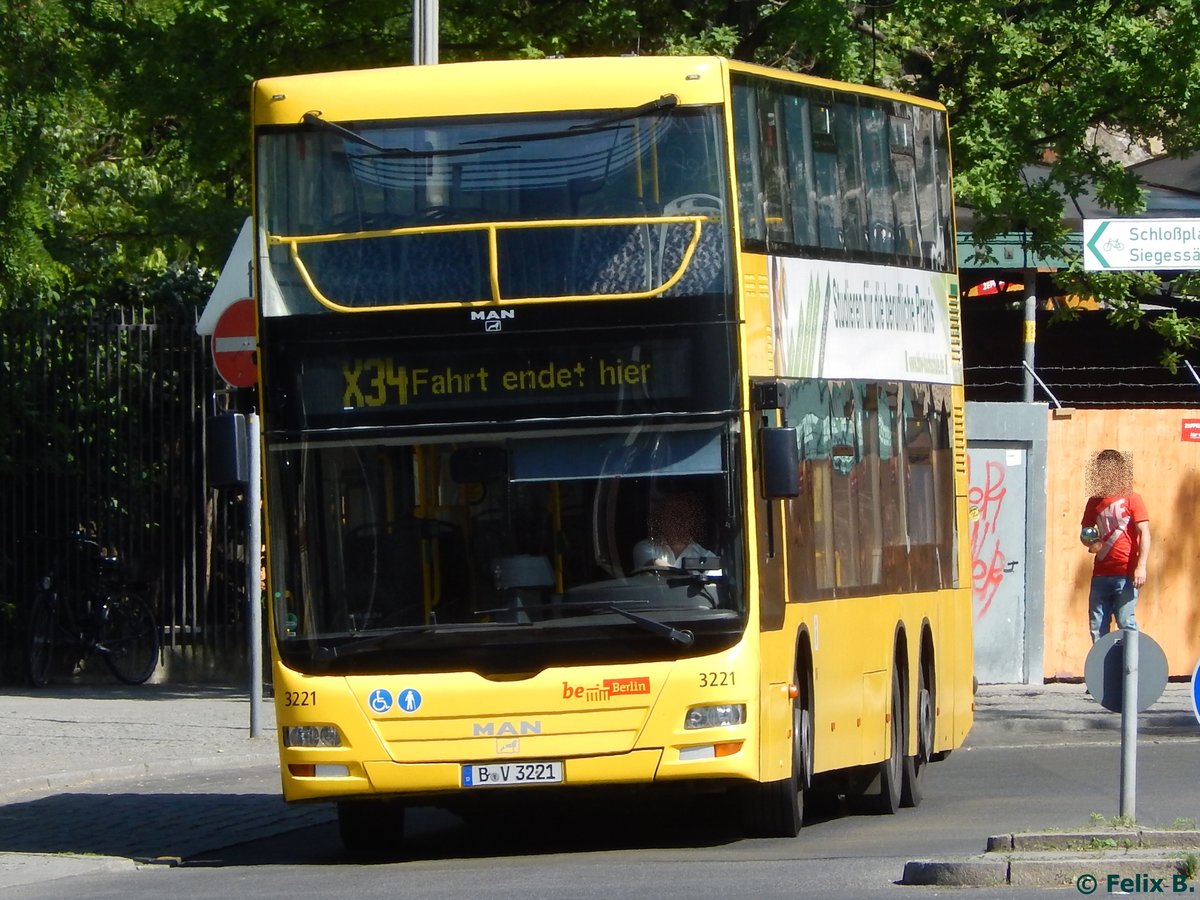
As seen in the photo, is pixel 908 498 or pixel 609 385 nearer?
pixel 609 385

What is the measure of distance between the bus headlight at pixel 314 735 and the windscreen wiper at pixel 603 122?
2.87 meters

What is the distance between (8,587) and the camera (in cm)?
2102

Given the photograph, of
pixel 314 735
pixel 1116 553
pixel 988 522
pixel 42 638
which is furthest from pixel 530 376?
pixel 42 638

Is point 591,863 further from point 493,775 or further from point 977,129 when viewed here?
point 977,129

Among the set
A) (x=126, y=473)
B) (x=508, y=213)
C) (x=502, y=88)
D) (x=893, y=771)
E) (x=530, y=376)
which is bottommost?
(x=893, y=771)

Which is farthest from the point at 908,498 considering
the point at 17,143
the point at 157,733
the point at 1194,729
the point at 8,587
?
the point at 8,587

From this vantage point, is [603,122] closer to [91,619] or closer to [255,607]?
[255,607]

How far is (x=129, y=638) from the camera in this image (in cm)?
2088

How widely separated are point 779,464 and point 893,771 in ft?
10.6

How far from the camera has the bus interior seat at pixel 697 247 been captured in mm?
10758

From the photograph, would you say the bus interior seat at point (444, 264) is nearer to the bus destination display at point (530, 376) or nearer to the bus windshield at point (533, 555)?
the bus destination display at point (530, 376)

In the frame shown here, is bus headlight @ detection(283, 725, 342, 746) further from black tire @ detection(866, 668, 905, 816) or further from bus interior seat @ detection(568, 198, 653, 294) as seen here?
black tire @ detection(866, 668, 905, 816)

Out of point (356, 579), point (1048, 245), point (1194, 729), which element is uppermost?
point (1048, 245)

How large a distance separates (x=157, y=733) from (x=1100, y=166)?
9200 millimetres
